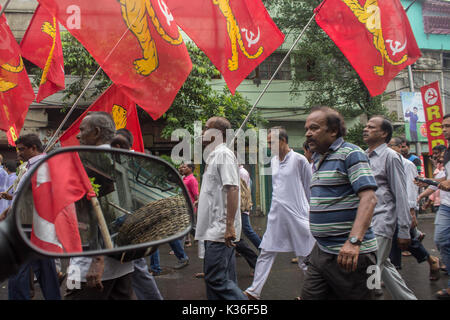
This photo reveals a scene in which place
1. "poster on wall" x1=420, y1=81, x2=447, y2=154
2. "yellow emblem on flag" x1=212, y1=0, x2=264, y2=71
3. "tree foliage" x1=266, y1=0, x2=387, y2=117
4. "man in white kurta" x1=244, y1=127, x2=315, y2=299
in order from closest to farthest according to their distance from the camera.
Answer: "man in white kurta" x1=244, y1=127, x2=315, y2=299, "yellow emblem on flag" x1=212, y1=0, x2=264, y2=71, "poster on wall" x1=420, y1=81, x2=447, y2=154, "tree foliage" x1=266, y1=0, x2=387, y2=117

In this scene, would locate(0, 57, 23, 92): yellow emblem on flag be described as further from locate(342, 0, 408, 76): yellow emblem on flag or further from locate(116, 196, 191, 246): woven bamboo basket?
locate(116, 196, 191, 246): woven bamboo basket

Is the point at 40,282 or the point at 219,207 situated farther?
the point at 219,207

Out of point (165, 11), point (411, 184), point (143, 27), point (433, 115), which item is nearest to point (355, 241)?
point (143, 27)

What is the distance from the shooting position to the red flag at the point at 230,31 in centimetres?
451

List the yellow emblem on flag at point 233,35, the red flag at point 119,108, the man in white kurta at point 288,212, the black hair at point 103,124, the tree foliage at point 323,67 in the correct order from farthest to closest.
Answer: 1. the tree foliage at point 323,67
2. the yellow emblem on flag at point 233,35
3. the red flag at point 119,108
4. the man in white kurta at point 288,212
5. the black hair at point 103,124

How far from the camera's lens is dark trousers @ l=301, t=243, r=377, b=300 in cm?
226

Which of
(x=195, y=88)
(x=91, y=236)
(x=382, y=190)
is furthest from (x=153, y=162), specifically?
(x=195, y=88)

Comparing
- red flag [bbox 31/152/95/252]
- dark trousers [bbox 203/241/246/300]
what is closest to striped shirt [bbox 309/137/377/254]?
dark trousers [bbox 203/241/246/300]

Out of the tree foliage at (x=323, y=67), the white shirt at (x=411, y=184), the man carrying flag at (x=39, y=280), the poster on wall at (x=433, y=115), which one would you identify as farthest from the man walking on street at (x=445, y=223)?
the tree foliage at (x=323, y=67)

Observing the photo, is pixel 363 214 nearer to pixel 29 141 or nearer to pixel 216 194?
pixel 216 194

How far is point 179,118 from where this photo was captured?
462 inches

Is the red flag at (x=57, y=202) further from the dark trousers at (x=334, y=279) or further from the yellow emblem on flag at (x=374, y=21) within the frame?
the yellow emblem on flag at (x=374, y=21)

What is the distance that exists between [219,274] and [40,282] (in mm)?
1447

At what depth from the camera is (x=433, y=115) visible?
35.0 feet
